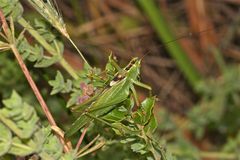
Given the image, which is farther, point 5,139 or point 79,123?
point 79,123

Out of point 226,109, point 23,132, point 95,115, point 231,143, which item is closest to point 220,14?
point 226,109

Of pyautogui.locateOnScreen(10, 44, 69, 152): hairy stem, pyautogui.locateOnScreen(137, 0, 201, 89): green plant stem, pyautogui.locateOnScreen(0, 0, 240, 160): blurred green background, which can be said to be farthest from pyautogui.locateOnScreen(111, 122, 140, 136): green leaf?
pyautogui.locateOnScreen(0, 0, 240, 160): blurred green background

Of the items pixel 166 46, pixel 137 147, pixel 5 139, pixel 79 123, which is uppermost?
pixel 5 139

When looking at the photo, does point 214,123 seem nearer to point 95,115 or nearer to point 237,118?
point 237,118

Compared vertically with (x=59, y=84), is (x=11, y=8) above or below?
above

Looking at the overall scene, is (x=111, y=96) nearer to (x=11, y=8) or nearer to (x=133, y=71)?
(x=133, y=71)

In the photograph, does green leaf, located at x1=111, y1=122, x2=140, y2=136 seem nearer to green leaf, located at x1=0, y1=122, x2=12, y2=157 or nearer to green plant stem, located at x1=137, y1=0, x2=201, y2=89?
green leaf, located at x1=0, y1=122, x2=12, y2=157

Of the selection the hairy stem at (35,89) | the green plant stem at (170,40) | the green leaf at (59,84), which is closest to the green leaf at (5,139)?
the hairy stem at (35,89)

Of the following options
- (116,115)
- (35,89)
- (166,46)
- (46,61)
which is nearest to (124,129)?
(116,115)
